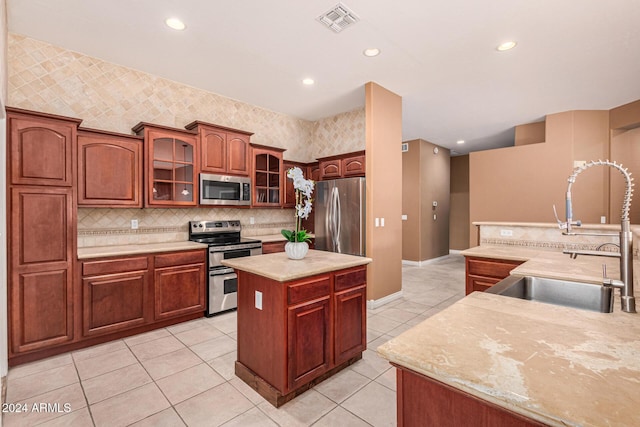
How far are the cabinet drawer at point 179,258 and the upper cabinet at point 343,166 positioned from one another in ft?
7.41

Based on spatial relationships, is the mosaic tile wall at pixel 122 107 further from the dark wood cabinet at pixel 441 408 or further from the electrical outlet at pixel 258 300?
the dark wood cabinet at pixel 441 408

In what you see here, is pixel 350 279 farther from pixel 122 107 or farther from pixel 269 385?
pixel 122 107

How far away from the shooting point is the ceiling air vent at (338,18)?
243 cm

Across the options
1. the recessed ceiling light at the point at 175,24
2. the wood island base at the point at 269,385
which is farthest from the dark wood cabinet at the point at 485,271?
the recessed ceiling light at the point at 175,24

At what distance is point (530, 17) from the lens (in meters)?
2.50

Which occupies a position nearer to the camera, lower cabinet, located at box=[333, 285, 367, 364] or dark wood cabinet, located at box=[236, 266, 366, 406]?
dark wood cabinet, located at box=[236, 266, 366, 406]

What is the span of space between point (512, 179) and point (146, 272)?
20.1 feet

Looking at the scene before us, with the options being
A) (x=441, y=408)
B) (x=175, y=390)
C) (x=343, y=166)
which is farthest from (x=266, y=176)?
(x=441, y=408)

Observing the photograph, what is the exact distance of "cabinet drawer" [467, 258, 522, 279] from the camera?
8.62 ft

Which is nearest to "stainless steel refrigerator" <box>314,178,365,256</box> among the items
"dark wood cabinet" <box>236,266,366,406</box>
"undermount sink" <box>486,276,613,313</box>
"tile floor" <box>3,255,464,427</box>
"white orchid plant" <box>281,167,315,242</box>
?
"tile floor" <box>3,255,464,427</box>

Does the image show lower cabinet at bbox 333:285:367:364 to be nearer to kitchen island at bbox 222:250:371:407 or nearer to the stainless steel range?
kitchen island at bbox 222:250:371:407

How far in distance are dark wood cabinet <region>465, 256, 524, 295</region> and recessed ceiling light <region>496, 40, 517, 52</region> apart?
2150mm

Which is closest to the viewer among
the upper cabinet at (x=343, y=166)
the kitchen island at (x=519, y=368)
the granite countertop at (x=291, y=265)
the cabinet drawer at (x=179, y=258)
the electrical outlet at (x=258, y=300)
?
the kitchen island at (x=519, y=368)

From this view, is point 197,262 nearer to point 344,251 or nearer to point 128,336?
point 128,336
